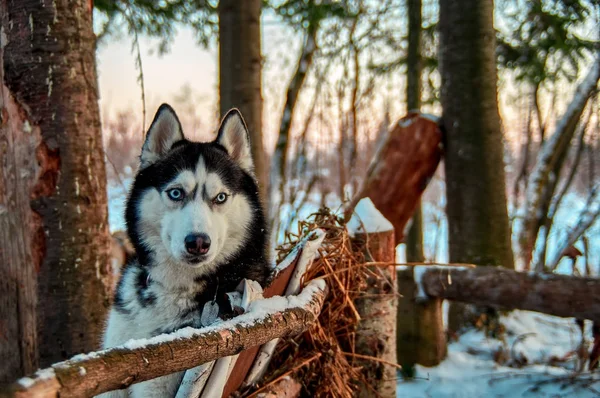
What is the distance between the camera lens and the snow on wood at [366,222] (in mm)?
2834

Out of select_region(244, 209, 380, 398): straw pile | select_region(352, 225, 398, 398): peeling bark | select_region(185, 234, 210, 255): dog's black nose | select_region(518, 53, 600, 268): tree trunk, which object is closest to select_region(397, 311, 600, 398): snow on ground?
select_region(352, 225, 398, 398): peeling bark

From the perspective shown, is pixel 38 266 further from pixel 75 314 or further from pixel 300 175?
pixel 300 175

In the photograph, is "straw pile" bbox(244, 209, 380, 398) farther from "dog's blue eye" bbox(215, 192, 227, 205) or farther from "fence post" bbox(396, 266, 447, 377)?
"fence post" bbox(396, 266, 447, 377)

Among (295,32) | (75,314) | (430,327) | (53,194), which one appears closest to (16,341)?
(75,314)

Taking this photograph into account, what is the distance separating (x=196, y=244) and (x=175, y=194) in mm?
321

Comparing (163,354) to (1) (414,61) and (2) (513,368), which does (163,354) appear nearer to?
(2) (513,368)

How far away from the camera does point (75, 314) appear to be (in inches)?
112

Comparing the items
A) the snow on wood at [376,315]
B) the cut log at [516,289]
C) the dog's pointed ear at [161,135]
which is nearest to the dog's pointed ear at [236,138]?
the dog's pointed ear at [161,135]

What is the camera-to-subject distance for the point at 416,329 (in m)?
3.99

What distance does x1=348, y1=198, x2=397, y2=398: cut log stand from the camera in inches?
110

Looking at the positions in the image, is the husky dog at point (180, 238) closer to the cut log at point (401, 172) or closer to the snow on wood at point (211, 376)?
the snow on wood at point (211, 376)

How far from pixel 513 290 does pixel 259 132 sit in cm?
270

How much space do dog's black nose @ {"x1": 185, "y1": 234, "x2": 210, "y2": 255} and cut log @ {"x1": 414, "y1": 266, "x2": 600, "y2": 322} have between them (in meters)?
1.96

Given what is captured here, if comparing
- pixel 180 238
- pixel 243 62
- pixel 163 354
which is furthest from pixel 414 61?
pixel 163 354
